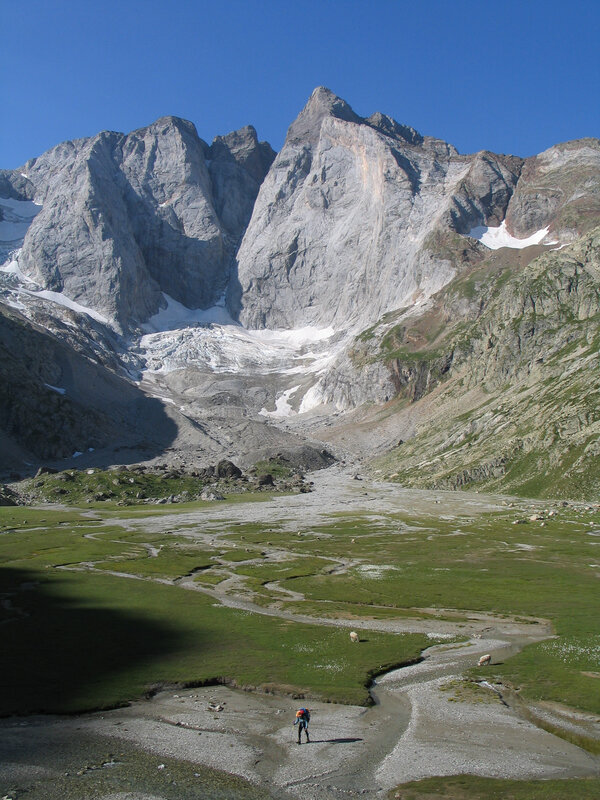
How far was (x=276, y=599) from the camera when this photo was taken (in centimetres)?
5741

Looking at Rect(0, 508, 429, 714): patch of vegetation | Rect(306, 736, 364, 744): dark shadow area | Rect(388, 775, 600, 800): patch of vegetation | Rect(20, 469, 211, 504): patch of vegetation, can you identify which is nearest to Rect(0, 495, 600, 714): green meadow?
Rect(0, 508, 429, 714): patch of vegetation

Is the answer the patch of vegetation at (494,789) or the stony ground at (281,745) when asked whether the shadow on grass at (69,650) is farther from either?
the patch of vegetation at (494,789)

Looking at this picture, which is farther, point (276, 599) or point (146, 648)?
point (276, 599)

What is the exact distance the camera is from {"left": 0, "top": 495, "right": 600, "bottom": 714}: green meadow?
33781mm

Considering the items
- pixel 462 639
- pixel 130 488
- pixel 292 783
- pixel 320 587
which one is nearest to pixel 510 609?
pixel 462 639

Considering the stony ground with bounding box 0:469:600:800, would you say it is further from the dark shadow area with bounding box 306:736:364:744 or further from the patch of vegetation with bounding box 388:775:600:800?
the patch of vegetation with bounding box 388:775:600:800

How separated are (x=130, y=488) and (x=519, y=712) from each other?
148850mm

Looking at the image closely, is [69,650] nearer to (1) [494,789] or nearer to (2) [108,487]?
(1) [494,789]

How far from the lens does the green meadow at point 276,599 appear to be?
33.8m

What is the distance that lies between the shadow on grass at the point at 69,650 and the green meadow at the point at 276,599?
131 mm

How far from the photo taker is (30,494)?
16200cm

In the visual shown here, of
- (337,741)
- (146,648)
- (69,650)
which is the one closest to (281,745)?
(337,741)

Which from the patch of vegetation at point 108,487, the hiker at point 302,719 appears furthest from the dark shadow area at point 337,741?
the patch of vegetation at point 108,487

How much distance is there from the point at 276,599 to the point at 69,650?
2334cm
